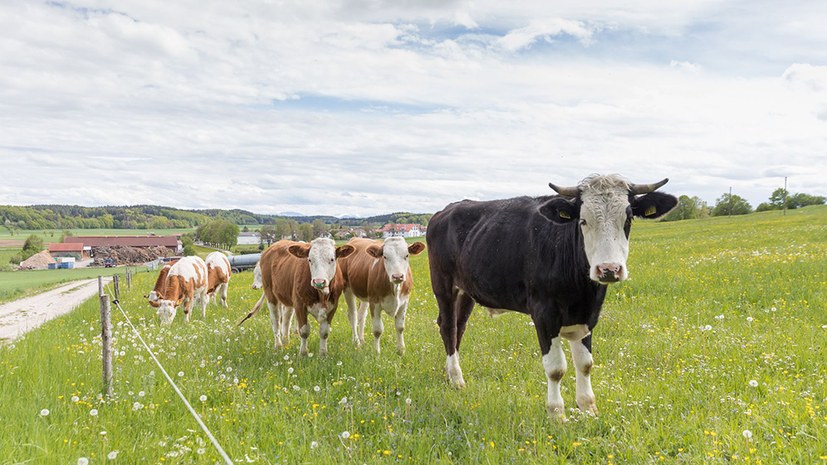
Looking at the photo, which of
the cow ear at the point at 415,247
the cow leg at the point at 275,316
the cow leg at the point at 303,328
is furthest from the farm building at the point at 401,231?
the cow leg at the point at 275,316

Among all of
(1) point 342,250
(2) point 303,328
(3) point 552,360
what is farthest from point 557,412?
(1) point 342,250

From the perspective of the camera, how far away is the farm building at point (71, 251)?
9398cm

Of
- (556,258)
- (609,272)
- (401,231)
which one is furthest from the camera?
(401,231)

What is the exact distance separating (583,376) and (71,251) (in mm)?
110649

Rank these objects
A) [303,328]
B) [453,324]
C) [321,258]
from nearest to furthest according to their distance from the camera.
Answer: [453,324], [303,328], [321,258]

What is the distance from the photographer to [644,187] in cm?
523

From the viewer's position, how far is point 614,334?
9156 millimetres

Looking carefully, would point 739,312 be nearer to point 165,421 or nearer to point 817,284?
point 817,284

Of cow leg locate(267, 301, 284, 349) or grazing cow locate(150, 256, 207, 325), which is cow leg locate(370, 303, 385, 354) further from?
grazing cow locate(150, 256, 207, 325)

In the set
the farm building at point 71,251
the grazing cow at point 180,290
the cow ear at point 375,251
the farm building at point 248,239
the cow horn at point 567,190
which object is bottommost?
the farm building at point 71,251

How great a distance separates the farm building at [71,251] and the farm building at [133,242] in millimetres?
1012

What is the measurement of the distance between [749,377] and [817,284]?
23.2 ft

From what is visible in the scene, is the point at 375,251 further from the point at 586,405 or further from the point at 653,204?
the point at 653,204

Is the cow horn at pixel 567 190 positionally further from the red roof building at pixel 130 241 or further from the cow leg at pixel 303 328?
the red roof building at pixel 130 241
